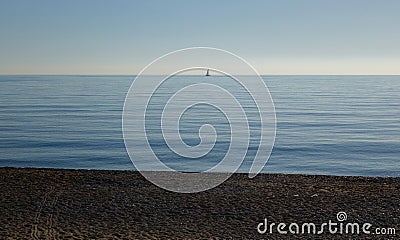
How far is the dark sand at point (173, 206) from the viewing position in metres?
10.0

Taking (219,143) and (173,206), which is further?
(219,143)

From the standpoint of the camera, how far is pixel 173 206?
466 inches

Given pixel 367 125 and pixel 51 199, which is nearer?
pixel 51 199

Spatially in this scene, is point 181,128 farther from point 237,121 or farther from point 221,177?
point 221,177

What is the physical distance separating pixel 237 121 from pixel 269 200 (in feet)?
103

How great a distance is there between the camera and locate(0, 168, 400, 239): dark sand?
32.9ft

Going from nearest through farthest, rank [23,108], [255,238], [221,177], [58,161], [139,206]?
[255,238], [139,206], [221,177], [58,161], [23,108]

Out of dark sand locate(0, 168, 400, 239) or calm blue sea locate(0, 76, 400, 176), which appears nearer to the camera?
dark sand locate(0, 168, 400, 239)

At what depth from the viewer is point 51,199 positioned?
1236 centimetres

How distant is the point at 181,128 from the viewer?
125 feet

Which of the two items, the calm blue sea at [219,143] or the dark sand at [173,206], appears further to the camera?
the calm blue sea at [219,143]

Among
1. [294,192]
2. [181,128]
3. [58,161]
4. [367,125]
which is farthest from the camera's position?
[367,125]

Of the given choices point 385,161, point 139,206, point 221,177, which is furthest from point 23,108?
point 139,206

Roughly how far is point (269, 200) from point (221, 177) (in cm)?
379
